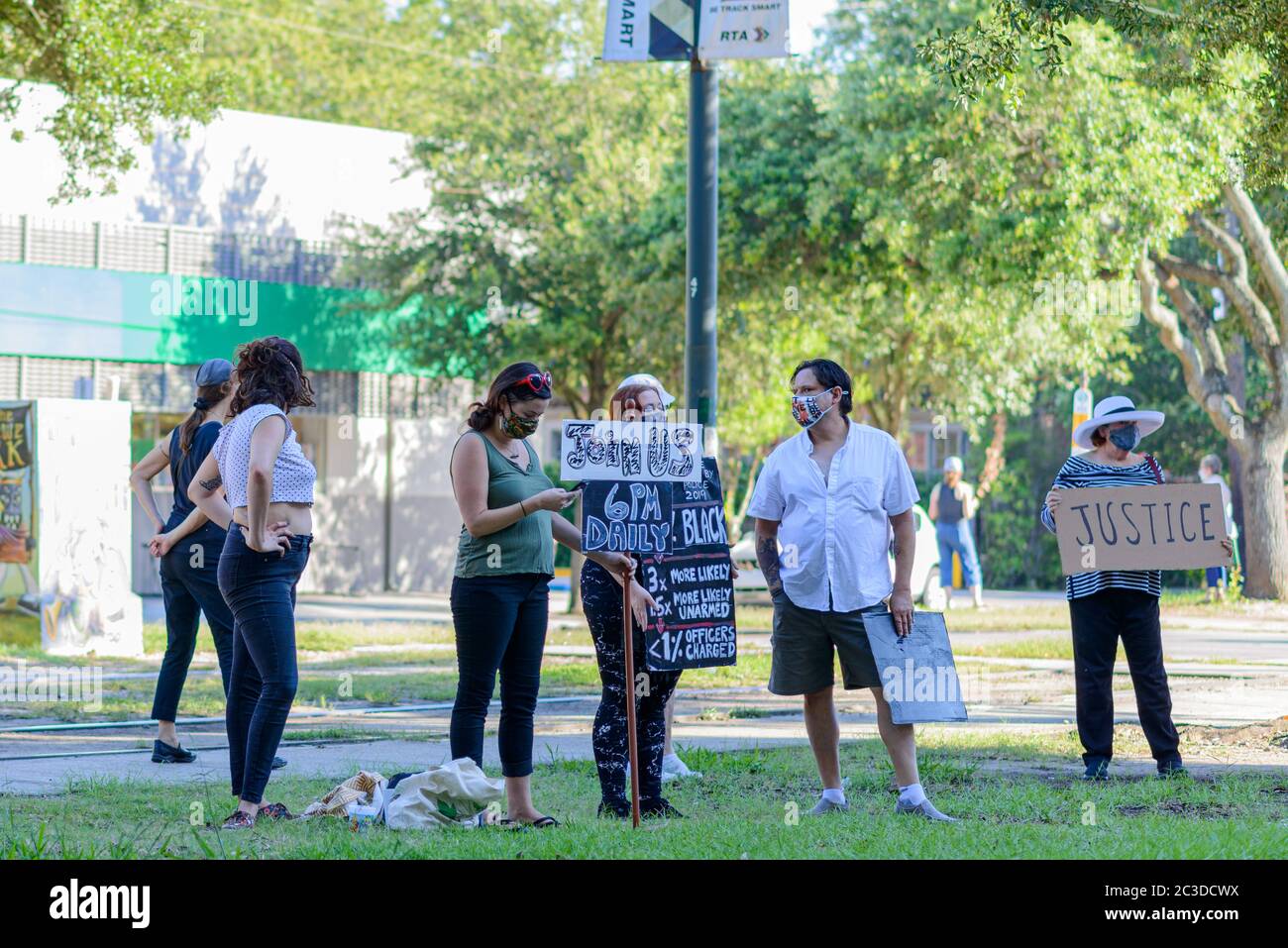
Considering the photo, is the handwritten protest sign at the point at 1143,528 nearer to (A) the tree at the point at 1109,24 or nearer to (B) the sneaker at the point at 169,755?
(A) the tree at the point at 1109,24

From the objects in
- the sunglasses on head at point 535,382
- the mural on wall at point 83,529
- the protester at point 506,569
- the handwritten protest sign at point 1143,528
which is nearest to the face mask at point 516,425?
the protester at point 506,569

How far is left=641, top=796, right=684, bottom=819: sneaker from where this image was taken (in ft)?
24.4

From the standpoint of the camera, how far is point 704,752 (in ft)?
30.7

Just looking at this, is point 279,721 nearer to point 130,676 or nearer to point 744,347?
point 130,676

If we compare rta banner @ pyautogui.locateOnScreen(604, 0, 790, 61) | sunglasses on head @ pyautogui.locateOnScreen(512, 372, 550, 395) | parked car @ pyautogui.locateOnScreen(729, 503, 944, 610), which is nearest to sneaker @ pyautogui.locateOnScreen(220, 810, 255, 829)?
sunglasses on head @ pyautogui.locateOnScreen(512, 372, 550, 395)

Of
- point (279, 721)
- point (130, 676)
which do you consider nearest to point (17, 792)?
point (279, 721)

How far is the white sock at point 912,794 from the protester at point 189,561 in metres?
3.53

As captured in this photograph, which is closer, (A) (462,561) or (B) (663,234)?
(A) (462,561)

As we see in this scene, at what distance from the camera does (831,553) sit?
7594 millimetres

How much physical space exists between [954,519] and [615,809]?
15905 mm

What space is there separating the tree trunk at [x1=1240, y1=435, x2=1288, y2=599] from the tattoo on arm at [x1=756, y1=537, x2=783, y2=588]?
17048 millimetres

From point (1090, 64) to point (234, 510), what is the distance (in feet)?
46.8

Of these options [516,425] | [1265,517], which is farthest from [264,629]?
[1265,517]

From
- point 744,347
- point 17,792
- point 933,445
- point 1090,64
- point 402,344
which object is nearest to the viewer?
point 17,792
